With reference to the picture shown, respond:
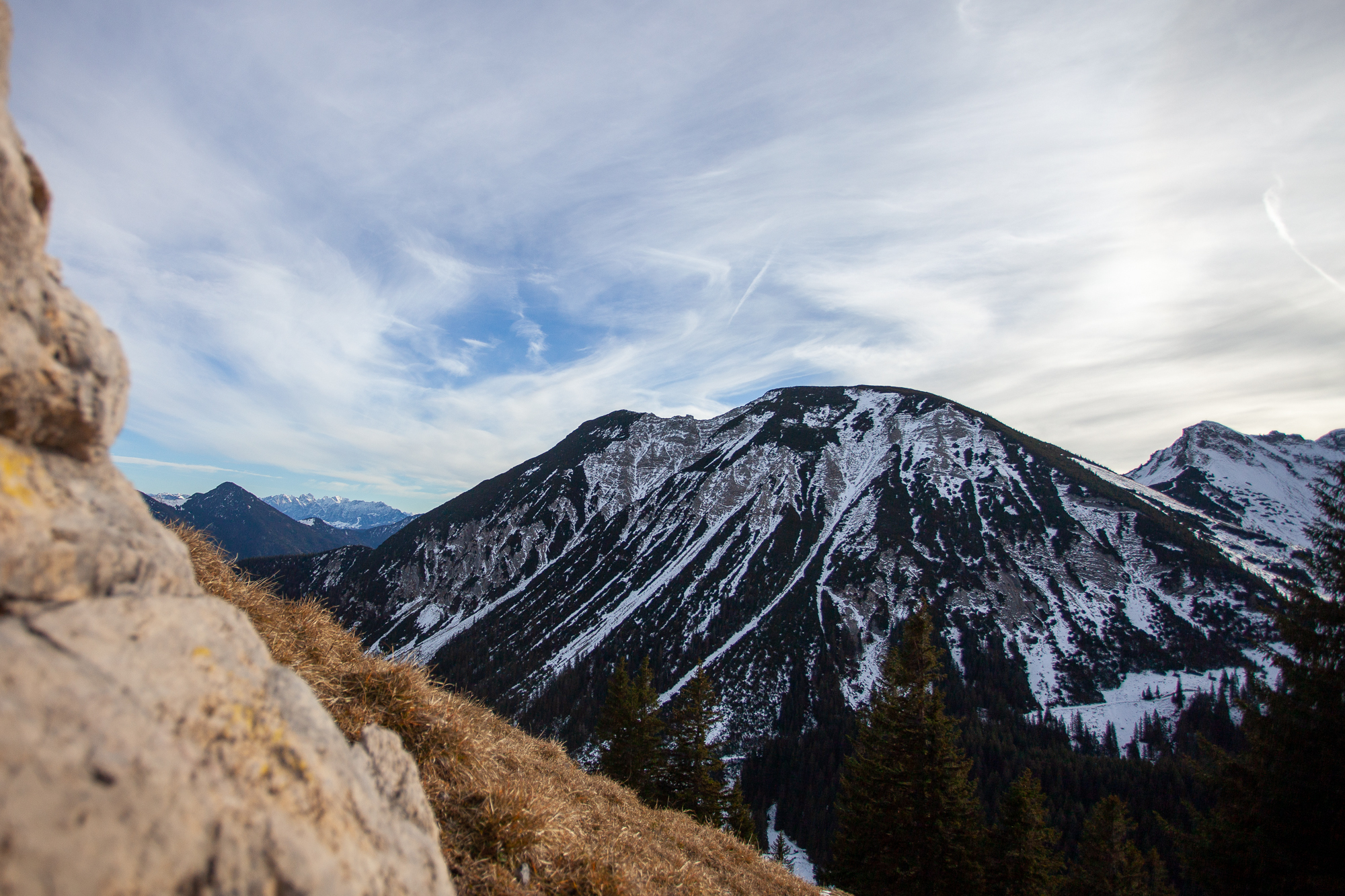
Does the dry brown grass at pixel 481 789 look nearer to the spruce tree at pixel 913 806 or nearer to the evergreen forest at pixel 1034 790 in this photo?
the evergreen forest at pixel 1034 790

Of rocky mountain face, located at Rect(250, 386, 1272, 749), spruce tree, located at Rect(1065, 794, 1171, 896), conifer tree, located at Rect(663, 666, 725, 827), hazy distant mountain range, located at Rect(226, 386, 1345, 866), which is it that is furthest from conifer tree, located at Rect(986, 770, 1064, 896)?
rocky mountain face, located at Rect(250, 386, 1272, 749)

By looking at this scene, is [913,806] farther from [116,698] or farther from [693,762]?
[116,698]

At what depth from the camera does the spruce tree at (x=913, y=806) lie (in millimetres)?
22812

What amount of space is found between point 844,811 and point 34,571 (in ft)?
110

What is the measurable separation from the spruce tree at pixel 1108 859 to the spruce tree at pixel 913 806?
33.2ft

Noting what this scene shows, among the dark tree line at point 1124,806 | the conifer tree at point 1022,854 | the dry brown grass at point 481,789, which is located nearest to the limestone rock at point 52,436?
the dry brown grass at point 481,789

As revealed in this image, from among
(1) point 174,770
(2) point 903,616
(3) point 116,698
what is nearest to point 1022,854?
(1) point 174,770

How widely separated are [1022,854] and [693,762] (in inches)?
656

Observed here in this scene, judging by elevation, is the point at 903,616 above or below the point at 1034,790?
above

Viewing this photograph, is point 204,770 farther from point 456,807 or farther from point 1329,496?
point 1329,496

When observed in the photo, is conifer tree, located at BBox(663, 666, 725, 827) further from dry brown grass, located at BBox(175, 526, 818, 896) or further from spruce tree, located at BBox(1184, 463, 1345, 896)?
dry brown grass, located at BBox(175, 526, 818, 896)

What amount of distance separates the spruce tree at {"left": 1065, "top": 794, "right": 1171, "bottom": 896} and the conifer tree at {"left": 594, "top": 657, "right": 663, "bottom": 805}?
23996 mm

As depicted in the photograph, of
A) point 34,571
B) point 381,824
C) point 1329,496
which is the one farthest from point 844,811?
point 34,571

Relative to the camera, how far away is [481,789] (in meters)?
6.17
